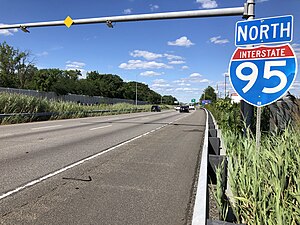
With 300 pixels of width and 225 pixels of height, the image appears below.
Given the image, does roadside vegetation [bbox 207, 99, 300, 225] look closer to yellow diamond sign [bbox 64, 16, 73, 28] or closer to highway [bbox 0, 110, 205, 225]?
highway [bbox 0, 110, 205, 225]

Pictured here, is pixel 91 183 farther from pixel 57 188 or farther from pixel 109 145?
pixel 109 145

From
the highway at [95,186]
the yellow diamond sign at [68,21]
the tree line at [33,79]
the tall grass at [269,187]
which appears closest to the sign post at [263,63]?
the tall grass at [269,187]

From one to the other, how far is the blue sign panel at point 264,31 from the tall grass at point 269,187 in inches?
63.9

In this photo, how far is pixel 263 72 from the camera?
4332 millimetres

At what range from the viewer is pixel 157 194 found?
5.16 meters

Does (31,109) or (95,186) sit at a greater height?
(31,109)

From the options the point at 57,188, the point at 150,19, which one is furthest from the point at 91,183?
the point at 150,19

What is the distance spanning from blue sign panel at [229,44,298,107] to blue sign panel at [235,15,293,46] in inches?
6.3

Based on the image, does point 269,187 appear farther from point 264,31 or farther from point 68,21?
point 68,21

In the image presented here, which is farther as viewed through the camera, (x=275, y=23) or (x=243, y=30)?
(x=243, y=30)

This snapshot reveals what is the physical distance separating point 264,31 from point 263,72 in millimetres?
713

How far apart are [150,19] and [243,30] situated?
816 centimetres

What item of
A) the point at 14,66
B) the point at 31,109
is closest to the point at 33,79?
the point at 14,66

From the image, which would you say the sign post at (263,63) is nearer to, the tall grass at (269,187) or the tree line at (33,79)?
the tall grass at (269,187)
